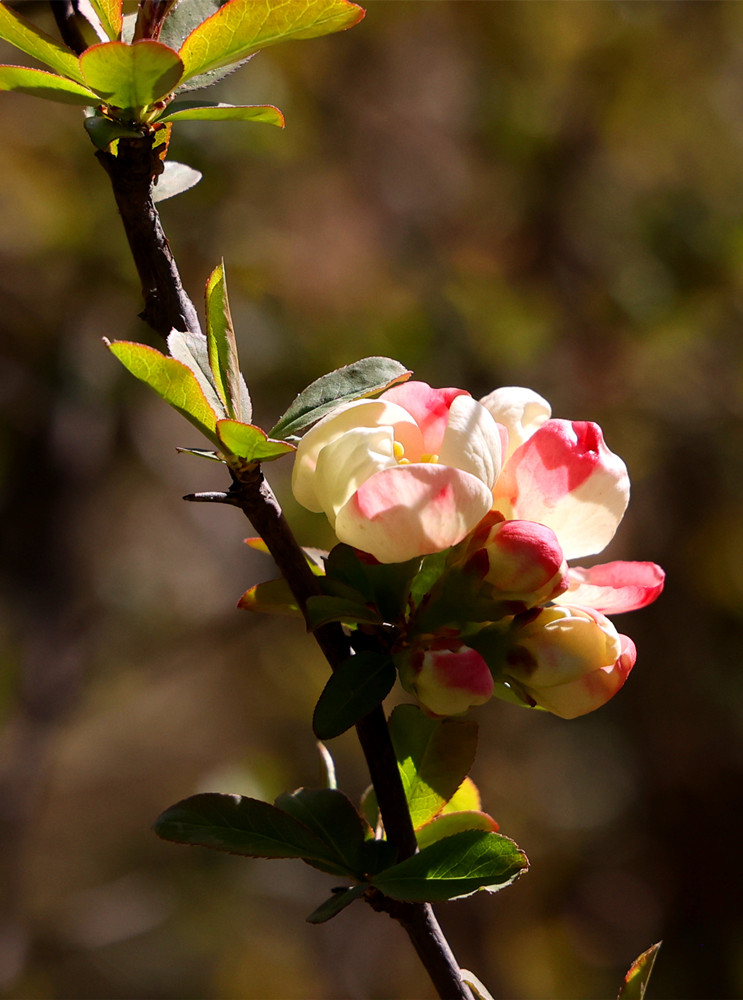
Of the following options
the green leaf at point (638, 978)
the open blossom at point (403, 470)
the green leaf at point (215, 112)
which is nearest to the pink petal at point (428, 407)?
the open blossom at point (403, 470)

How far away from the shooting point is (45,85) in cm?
32

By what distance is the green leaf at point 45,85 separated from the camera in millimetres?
310

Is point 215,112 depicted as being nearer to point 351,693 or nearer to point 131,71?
point 131,71

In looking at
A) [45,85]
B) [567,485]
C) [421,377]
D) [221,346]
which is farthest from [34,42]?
[421,377]

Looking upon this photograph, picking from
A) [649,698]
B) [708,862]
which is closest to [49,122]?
[649,698]

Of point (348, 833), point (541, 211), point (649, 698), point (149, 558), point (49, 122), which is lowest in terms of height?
point (649, 698)

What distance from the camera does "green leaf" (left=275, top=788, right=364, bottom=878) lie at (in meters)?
0.36

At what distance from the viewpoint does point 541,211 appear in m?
1.94

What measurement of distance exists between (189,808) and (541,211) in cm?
183

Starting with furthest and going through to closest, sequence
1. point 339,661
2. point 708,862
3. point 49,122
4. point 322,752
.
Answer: point 708,862 < point 49,122 < point 322,752 < point 339,661

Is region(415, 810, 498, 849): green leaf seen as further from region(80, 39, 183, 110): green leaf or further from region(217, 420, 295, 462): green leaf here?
region(80, 39, 183, 110): green leaf

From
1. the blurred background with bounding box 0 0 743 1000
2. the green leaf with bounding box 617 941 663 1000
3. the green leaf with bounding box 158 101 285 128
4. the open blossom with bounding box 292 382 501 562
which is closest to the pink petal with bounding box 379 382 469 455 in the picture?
the open blossom with bounding box 292 382 501 562

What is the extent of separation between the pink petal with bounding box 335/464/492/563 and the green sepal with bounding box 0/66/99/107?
0.18 meters

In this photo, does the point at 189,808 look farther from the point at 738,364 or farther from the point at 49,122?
the point at 738,364
